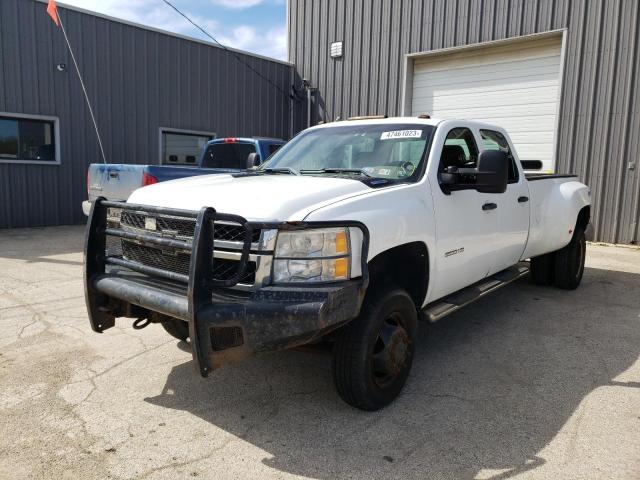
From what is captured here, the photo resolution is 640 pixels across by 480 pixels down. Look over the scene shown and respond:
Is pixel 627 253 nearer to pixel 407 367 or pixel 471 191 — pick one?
pixel 471 191

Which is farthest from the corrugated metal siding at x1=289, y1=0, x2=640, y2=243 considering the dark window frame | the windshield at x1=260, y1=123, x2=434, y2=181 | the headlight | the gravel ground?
the headlight

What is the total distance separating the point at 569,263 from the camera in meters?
6.41

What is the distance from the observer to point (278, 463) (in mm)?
2713

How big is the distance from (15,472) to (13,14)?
36.8 feet

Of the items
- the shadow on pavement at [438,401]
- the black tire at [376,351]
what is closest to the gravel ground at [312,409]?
the shadow on pavement at [438,401]

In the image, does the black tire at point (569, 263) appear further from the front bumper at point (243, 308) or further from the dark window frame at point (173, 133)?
the dark window frame at point (173, 133)

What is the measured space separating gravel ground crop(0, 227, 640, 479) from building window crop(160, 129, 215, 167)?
29.8 ft

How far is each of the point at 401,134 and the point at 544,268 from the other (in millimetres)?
3508

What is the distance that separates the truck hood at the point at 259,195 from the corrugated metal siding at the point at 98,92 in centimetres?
933

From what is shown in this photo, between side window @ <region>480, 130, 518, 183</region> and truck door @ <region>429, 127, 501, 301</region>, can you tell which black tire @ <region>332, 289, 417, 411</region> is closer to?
truck door @ <region>429, 127, 501, 301</region>

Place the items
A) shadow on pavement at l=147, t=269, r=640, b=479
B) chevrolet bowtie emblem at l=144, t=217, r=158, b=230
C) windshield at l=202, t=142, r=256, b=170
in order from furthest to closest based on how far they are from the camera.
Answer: windshield at l=202, t=142, r=256, b=170 → chevrolet bowtie emblem at l=144, t=217, r=158, b=230 → shadow on pavement at l=147, t=269, r=640, b=479

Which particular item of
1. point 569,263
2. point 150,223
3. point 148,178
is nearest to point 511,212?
point 569,263

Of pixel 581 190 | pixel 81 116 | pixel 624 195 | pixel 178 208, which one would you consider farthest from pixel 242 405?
pixel 81 116

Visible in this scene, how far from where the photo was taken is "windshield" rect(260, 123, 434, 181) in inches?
150
